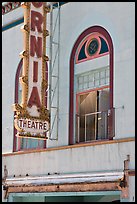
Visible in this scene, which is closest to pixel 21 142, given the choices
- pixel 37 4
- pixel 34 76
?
pixel 34 76

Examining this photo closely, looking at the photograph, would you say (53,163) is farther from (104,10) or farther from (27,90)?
(104,10)

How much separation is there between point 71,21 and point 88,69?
183 centimetres

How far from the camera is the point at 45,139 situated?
1709 centimetres

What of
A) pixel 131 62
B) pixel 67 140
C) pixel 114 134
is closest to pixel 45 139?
pixel 67 140

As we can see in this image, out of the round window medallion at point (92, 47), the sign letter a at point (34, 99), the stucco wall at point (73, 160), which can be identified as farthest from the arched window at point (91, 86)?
the sign letter a at point (34, 99)

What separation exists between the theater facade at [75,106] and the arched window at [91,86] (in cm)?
3

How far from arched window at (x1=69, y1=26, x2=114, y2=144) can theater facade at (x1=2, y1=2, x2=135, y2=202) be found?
0.10ft

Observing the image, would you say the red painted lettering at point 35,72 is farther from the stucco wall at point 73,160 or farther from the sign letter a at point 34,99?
the stucco wall at point 73,160

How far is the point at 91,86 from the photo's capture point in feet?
56.1

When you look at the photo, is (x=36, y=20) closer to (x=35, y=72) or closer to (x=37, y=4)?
(x=37, y=4)

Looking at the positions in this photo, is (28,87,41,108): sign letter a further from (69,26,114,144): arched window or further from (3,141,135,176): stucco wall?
(3,141,135,176): stucco wall

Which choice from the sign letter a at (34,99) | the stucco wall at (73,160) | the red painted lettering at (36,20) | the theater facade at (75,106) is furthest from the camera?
the red painted lettering at (36,20)

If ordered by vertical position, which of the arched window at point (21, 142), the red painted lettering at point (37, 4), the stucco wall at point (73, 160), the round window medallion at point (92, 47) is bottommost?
the stucco wall at point (73, 160)

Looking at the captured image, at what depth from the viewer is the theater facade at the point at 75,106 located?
1546 centimetres
